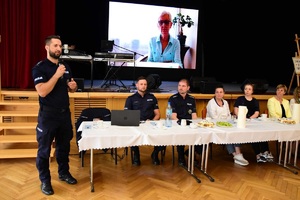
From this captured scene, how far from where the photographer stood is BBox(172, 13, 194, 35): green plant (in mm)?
8602

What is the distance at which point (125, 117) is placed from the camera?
3.16 metres

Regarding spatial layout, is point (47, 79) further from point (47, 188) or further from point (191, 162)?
point (191, 162)

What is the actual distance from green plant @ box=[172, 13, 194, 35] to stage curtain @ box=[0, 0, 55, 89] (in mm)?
4015

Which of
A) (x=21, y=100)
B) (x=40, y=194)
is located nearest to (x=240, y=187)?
(x=40, y=194)

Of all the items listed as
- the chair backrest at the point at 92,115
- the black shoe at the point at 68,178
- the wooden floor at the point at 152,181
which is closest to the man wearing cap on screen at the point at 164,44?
the chair backrest at the point at 92,115

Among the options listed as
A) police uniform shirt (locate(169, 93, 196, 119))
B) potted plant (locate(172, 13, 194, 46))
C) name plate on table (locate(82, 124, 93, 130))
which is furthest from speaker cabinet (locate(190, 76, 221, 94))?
name plate on table (locate(82, 124, 93, 130))

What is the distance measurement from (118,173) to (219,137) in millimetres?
1346

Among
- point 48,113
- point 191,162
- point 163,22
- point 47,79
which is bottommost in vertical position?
point 191,162

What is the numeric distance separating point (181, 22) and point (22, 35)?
4820 mm

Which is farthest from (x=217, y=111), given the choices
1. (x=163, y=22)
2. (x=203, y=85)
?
(x=163, y=22)

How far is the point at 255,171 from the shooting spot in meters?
3.75

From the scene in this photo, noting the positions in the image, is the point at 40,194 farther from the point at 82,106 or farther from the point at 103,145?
the point at 82,106

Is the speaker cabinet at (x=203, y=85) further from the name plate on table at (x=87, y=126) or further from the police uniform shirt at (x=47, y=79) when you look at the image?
the police uniform shirt at (x=47, y=79)

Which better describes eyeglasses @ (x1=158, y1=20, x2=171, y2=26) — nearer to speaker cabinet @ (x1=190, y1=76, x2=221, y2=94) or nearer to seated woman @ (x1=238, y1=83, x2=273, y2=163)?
speaker cabinet @ (x1=190, y1=76, x2=221, y2=94)
